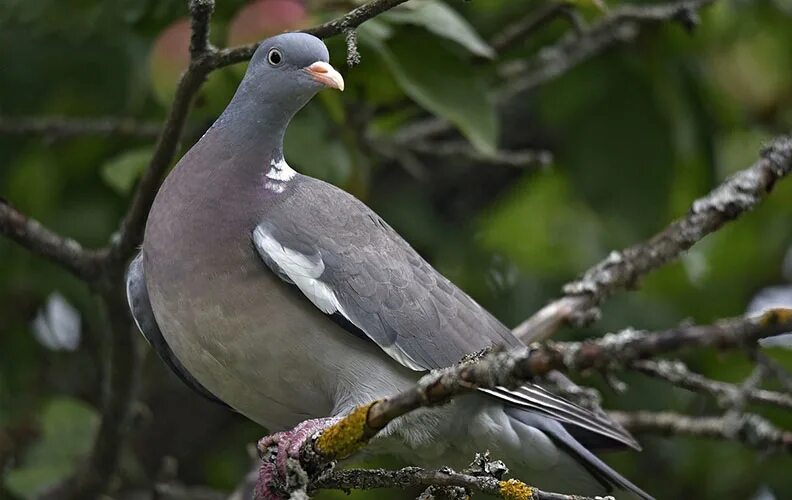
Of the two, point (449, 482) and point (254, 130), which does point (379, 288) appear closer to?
point (254, 130)

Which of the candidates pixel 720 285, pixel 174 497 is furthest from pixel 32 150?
pixel 720 285

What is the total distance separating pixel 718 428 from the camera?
3059mm

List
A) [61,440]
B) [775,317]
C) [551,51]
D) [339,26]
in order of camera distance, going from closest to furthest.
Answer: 1. [775,317]
2. [339,26]
3. [61,440]
4. [551,51]

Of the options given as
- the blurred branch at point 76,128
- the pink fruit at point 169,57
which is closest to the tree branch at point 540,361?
the pink fruit at point 169,57

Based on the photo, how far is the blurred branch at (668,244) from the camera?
283 cm

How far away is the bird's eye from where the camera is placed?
2.69 metres

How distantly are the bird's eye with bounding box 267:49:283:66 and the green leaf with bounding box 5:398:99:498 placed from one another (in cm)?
147

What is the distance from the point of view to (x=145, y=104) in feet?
12.7

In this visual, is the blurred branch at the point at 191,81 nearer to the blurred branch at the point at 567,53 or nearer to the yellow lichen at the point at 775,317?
the yellow lichen at the point at 775,317

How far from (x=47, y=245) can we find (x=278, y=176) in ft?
2.05

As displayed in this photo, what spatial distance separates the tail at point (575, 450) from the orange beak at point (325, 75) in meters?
0.88

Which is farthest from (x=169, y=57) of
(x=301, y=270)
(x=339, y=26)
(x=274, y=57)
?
(x=339, y=26)

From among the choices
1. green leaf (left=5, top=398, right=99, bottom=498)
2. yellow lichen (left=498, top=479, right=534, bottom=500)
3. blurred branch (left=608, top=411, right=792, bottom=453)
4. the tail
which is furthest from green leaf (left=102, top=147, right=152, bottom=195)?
yellow lichen (left=498, top=479, right=534, bottom=500)

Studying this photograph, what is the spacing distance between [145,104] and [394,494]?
1.50 m
